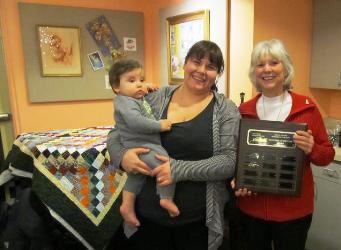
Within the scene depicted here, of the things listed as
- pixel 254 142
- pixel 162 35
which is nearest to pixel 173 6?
pixel 162 35

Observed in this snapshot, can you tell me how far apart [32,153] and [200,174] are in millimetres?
1155

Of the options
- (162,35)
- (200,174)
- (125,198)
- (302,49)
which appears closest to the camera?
(200,174)

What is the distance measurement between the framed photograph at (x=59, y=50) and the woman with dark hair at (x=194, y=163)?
184 cm

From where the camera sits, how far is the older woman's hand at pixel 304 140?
1.15 m

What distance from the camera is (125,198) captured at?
50.6 inches

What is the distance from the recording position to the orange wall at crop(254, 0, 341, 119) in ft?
7.00

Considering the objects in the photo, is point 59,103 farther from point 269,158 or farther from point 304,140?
point 304,140

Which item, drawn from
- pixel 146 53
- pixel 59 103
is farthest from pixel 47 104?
pixel 146 53

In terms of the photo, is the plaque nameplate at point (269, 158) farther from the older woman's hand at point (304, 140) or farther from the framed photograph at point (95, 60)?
the framed photograph at point (95, 60)

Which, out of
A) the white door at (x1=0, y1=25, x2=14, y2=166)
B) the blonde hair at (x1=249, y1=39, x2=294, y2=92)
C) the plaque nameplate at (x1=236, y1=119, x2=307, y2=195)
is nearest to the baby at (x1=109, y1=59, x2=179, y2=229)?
the plaque nameplate at (x1=236, y1=119, x2=307, y2=195)

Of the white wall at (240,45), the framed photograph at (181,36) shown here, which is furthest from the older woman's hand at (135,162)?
the framed photograph at (181,36)

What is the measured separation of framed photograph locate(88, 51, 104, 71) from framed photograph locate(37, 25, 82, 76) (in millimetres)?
115

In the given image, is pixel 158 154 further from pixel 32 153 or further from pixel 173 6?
pixel 173 6

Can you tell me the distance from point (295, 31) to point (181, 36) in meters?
0.92
